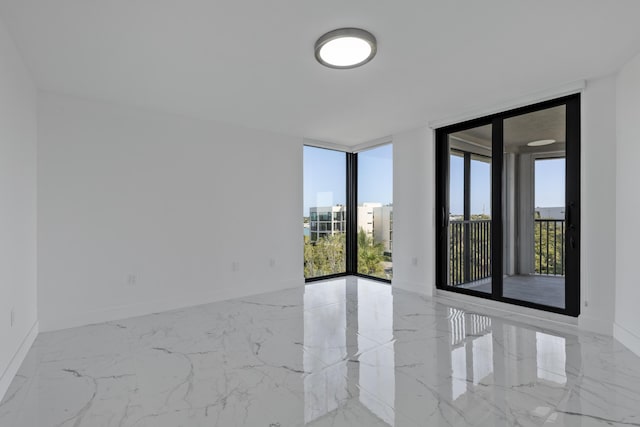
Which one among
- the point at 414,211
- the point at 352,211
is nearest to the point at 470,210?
the point at 414,211

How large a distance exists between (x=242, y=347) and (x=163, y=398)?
798 mm

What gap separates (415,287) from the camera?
14.8 ft

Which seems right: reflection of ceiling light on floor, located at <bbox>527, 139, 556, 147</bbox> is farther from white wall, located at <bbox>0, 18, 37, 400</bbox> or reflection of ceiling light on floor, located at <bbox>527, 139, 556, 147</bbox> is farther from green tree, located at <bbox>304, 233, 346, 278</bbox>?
white wall, located at <bbox>0, 18, 37, 400</bbox>

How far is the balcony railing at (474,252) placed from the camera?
4.33m

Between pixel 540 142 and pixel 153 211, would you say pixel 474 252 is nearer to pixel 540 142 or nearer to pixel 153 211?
pixel 540 142

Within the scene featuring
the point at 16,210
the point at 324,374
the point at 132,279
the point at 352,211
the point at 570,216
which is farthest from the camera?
the point at 352,211

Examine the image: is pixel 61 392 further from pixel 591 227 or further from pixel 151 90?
pixel 591 227

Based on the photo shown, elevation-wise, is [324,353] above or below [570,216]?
below

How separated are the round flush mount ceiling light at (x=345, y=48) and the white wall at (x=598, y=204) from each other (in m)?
2.21

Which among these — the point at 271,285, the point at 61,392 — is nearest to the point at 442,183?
the point at 271,285

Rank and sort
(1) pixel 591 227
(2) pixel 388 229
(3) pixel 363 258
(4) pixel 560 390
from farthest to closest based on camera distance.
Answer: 1. (3) pixel 363 258
2. (2) pixel 388 229
3. (1) pixel 591 227
4. (4) pixel 560 390

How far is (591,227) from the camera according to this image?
2.93 meters

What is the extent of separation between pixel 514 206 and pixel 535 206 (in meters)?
0.26

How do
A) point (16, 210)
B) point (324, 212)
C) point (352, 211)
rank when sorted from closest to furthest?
point (16, 210), point (324, 212), point (352, 211)
